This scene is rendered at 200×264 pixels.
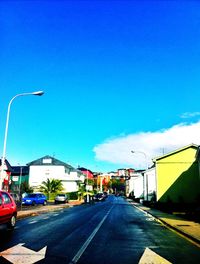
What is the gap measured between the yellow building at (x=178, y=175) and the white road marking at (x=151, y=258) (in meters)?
29.1

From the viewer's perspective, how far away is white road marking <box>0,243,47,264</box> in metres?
7.43

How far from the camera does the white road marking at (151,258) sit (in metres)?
7.48

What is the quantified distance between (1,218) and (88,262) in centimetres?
561

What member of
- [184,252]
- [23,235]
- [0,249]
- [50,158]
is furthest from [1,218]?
[50,158]

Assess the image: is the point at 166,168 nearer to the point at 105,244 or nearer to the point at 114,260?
the point at 105,244

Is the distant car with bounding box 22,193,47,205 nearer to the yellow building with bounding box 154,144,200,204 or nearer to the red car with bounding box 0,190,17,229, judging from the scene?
the yellow building with bounding box 154,144,200,204

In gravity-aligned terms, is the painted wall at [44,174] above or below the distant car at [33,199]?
above

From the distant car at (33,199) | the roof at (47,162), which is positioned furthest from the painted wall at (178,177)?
the roof at (47,162)

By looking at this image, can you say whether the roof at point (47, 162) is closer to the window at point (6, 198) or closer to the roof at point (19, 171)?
the roof at point (19, 171)

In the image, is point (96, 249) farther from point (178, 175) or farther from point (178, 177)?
point (178, 175)

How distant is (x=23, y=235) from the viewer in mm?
12008

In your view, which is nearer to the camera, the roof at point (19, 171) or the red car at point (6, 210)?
the red car at point (6, 210)

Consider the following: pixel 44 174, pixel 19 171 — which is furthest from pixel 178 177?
pixel 19 171

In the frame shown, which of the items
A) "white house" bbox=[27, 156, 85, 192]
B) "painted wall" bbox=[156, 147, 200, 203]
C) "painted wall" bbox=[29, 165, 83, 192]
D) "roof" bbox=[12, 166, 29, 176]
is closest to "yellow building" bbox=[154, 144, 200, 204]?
"painted wall" bbox=[156, 147, 200, 203]
